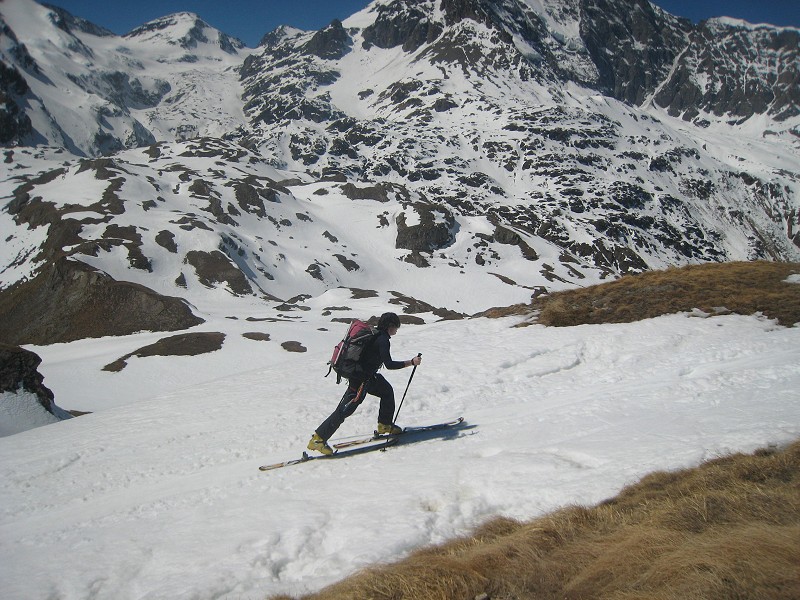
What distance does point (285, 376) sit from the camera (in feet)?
45.5

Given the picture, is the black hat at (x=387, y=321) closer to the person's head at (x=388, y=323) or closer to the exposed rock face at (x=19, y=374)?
the person's head at (x=388, y=323)

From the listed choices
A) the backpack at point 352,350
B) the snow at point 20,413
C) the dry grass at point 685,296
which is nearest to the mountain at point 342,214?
the snow at point 20,413

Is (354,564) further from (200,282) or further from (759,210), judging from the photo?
(759,210)

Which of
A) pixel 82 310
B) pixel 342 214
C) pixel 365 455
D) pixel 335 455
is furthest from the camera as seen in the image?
pixel 342 214

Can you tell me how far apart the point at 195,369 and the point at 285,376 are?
74.3ft

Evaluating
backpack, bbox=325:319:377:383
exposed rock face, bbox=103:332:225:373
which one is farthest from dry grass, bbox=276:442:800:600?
exposed rock face, bbox=103:332:225:373

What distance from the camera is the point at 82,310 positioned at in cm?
4981

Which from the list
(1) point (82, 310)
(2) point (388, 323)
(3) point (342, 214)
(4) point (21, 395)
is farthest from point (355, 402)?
(3) point (342, 214)

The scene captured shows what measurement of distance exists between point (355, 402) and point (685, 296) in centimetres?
1238

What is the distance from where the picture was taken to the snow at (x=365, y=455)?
195 inches

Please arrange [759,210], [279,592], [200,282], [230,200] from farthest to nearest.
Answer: [759,210]
[230,200]
[200,282]
[279,592]

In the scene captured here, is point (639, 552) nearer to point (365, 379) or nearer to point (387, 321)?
point (365, 379)

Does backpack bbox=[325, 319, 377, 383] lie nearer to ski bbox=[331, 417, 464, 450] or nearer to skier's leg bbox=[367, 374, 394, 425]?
skier's leg bbox=[367, 374, 394, 425]

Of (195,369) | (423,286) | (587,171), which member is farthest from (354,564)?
(587,171)
